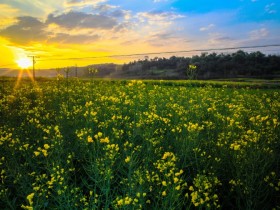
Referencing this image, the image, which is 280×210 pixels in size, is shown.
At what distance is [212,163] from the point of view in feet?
18.2

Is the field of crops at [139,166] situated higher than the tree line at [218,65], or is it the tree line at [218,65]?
the tree line at [218,65]

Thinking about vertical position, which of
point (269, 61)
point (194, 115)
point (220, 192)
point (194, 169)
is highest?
point (269, 61)

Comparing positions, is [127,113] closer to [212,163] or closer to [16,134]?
[16,134]

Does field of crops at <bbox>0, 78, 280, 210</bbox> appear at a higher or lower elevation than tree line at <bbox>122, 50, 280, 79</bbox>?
lower

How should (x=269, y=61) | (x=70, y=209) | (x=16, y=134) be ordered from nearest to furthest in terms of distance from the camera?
(x=70, y=209) → (x=16, y=134) → (x=269, y=61)

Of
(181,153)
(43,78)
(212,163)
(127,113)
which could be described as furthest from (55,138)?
(43,78)

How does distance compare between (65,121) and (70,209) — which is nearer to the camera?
(70,209)

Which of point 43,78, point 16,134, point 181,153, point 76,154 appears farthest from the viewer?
point 43,78

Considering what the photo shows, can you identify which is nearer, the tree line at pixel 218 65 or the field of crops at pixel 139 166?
the field of crops at pixel 139 166

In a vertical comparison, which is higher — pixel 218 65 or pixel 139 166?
pixel 218 65

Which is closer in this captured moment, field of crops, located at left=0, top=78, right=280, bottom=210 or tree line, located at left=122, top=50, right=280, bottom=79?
field of crops, located at left=0, top=78, right=280, bottom=210

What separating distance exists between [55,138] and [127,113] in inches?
143

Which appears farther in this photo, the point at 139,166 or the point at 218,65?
the point at 218,65

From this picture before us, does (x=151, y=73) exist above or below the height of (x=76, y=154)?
above
